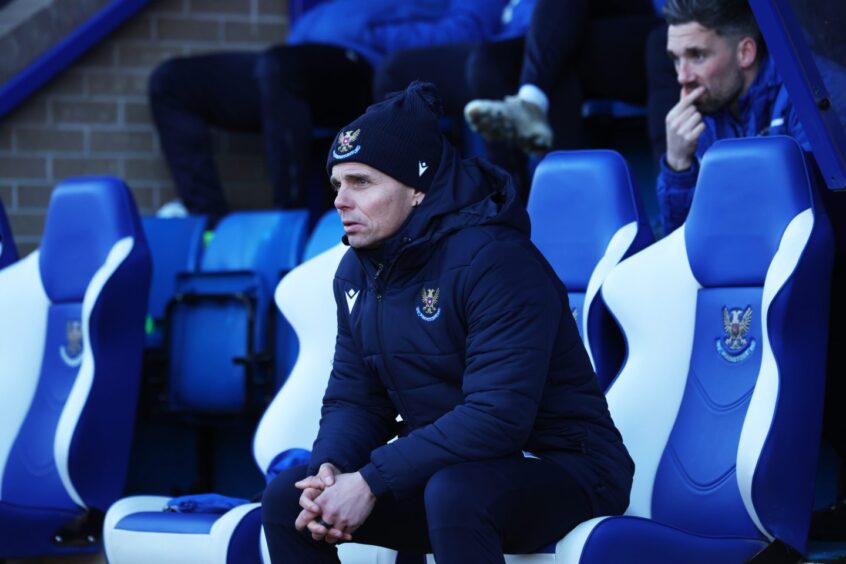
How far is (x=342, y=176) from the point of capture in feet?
8.05

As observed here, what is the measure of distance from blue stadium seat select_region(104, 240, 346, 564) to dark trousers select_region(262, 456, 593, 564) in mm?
392

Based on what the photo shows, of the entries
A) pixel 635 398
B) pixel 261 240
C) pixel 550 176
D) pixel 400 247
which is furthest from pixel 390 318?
pixel 261 240

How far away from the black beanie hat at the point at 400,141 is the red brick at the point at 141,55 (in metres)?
2.91

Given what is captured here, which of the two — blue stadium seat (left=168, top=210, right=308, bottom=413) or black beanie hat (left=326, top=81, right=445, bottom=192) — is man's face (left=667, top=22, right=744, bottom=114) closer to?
black beanie hat (left=326, top=81, right=445, bottom=192)

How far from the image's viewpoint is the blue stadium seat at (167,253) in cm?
440

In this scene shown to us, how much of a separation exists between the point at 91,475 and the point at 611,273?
3.98 ft

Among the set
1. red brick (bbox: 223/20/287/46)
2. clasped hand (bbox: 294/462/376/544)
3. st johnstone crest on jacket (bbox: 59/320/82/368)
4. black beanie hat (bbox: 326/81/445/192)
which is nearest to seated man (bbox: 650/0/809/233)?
black beanie hat (bbox: 326/81/445/192)

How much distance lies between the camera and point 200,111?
16.1 ft

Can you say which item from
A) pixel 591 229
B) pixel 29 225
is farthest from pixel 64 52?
pixel 591 229

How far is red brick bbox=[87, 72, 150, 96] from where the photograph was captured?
5172 millimetres

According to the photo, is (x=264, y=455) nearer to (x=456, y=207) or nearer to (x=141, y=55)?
(x=456, y=207)

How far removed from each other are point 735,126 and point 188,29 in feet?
8.79

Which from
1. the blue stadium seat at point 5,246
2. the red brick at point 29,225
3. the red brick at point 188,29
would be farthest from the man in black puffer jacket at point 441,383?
the red brick at point 188,29

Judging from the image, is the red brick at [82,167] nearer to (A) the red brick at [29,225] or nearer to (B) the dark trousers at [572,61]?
(A) the red brick at [29,225]
